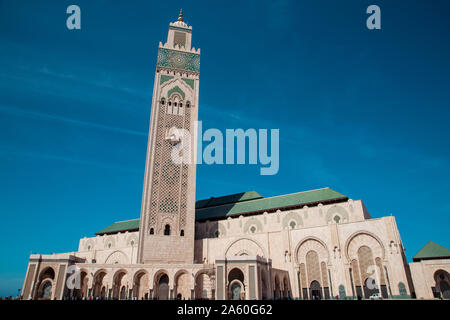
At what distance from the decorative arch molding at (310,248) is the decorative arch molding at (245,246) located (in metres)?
3.16

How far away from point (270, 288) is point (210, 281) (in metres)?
5.49

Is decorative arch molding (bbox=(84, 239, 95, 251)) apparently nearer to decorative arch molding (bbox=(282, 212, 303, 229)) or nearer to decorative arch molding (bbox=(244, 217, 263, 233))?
decorative arch molding (bbox=(244, 217, 263, 233))

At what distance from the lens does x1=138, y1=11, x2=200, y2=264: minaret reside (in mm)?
27219

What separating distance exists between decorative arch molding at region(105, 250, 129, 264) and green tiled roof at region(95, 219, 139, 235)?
12.9 feet

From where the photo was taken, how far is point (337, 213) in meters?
28.0

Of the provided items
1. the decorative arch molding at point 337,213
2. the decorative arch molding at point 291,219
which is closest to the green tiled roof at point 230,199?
the decorative arch molding at point 291,219

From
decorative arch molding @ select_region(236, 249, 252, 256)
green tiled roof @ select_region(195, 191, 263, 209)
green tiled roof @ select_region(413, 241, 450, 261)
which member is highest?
green tiled roof @ select_region(195, 191, 263, 209)

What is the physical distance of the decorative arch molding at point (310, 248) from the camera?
83.9 feet

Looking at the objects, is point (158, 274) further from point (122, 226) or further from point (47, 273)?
point (122, 226)

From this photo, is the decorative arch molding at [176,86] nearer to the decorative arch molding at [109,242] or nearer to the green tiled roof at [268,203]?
the green tiled roof at [268,203]

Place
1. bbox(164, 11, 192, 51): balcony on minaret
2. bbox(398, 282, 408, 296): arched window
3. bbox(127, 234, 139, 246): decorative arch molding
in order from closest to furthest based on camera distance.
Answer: bbox(398, 282, 408, 296): arched window
bbox(164, 11, 192, 51): balcony on minaret
bbox(127, 234, 139, 246): decorative arch molding

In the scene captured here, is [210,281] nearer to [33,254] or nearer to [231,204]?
[231,204]

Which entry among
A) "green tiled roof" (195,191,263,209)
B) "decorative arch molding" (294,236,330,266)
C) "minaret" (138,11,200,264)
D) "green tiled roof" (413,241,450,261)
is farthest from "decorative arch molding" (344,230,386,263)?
"minaret" (138,11,200,264)

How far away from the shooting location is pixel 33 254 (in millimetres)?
24141
